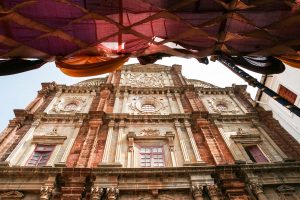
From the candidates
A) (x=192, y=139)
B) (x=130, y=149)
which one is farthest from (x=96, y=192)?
(x=192, y=139)

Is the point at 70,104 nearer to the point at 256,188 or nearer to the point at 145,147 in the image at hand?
the point at 145,147

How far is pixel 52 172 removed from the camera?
9703mm

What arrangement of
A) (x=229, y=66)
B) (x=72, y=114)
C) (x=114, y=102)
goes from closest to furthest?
1. (x=229, y=66)
2. (x=72, y=114)
3. (x=114, y=102)

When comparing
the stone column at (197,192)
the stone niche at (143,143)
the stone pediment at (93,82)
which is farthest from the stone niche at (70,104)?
the stone column at (197,192)

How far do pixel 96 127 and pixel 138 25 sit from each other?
9.21m

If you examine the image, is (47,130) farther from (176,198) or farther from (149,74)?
(149,74)

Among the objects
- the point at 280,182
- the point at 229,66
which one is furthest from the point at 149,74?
the point at 280,182

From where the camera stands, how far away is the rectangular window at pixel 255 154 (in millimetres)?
11656

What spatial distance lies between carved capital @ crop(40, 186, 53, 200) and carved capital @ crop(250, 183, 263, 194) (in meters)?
8.01

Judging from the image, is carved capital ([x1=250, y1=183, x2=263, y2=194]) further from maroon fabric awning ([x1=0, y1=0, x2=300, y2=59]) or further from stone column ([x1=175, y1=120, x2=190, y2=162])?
maroon fabric awning ([x1=0, y1=0, x2=300, y2=59])

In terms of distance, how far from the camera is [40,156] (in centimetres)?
1162

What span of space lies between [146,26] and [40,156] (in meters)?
9.79

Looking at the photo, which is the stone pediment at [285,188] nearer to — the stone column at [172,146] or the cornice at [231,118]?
the stone column at [172,146]

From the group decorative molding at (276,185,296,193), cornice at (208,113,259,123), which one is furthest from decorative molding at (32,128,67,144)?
decorative molding at (276,185,296,193)
